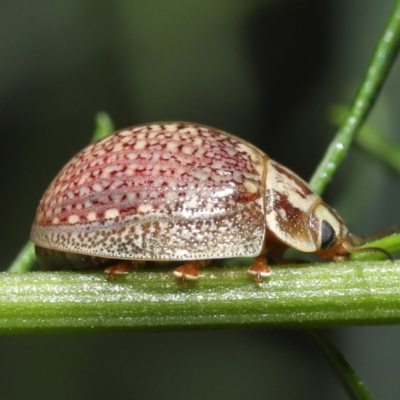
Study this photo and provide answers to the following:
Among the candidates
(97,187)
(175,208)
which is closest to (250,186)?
(175,208)

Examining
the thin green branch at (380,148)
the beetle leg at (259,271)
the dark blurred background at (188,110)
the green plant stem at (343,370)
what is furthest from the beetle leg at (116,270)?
the dark blurred background at (188,110)

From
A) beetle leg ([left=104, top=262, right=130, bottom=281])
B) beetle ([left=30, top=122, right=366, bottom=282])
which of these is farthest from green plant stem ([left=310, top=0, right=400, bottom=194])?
beetle leg ([left=104, top=262, right=130, bottom=281])

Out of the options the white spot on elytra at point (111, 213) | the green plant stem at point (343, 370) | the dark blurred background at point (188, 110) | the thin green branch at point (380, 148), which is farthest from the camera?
the dark blurred background at point (188, 110)

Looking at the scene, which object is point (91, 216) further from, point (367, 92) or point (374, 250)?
point (367, 92)

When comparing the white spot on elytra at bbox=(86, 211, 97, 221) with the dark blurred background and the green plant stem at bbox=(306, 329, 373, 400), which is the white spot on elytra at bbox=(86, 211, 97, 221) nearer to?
the green plant stem at bbox=(306, 329, 373, 400)

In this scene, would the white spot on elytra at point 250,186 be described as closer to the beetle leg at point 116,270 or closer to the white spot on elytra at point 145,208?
the white spot on elytra at point 145,208

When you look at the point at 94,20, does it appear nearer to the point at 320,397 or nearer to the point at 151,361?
the point at 151,361
